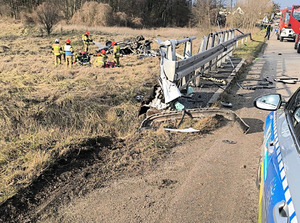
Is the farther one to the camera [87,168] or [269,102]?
[87,168]

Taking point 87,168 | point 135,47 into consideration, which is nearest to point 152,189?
point 87,168

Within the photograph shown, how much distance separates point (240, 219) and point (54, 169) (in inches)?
94.1

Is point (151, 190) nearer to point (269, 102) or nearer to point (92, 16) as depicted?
point (269, 102)

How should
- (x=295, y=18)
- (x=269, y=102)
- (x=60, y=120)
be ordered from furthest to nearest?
(x=295, y=18) < (x=60, y=120) < (x=269, y=102)

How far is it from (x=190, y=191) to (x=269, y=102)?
139cm

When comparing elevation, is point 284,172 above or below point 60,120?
above

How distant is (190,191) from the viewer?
125 inches

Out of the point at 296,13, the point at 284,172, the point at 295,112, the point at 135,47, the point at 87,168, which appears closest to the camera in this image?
the point at 284,172

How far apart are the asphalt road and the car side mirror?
1052 millimetres

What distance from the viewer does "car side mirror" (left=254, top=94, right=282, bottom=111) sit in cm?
291

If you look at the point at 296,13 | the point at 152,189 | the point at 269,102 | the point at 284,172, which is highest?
the point at 296,13

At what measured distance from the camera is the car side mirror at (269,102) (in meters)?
2.91

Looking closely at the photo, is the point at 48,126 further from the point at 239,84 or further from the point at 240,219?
the point at 239,84

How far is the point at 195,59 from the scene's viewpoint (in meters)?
6.07
